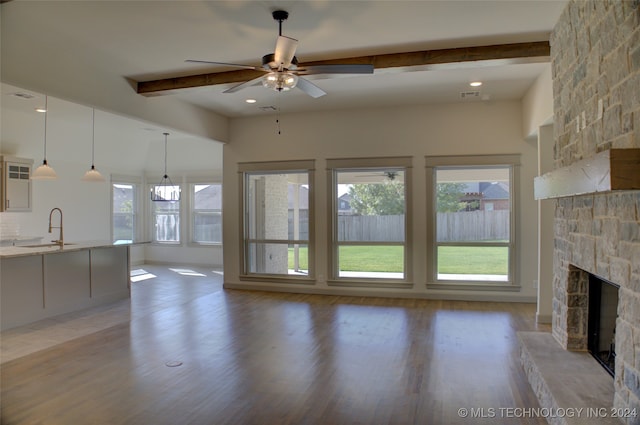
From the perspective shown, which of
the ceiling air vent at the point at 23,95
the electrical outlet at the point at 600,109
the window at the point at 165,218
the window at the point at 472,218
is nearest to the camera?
the electrical outlet at the point at 600,109

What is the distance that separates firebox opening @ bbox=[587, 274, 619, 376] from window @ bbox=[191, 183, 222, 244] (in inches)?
326

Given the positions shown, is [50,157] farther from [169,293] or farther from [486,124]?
[486,124]

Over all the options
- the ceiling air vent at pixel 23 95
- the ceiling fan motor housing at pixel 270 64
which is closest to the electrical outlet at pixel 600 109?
the ceiling fan motor housing at pixel 270 64

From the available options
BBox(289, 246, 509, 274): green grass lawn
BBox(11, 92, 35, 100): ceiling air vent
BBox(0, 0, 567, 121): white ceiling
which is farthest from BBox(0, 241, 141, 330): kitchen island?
BBox(289, 246, 509, 274): green grass lawn

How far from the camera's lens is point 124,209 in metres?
10.4

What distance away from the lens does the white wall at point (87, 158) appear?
282 inches

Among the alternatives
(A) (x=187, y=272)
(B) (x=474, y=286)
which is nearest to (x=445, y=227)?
(B) (x=474, y=286)

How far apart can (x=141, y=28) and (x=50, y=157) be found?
5.91 m

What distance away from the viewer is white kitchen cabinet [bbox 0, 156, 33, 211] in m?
7.35

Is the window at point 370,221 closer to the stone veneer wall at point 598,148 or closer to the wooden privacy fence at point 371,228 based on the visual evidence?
the wooden privacy fence at point 371,228

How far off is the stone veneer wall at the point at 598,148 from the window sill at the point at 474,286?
263cm

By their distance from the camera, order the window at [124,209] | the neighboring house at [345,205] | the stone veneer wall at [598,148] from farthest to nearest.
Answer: the window at [124,209] → the neighboring house at [345,205] → the stone veneer wall at [598,148]

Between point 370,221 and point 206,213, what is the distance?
5009mm

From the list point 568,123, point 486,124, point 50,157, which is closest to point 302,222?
point 486,124
